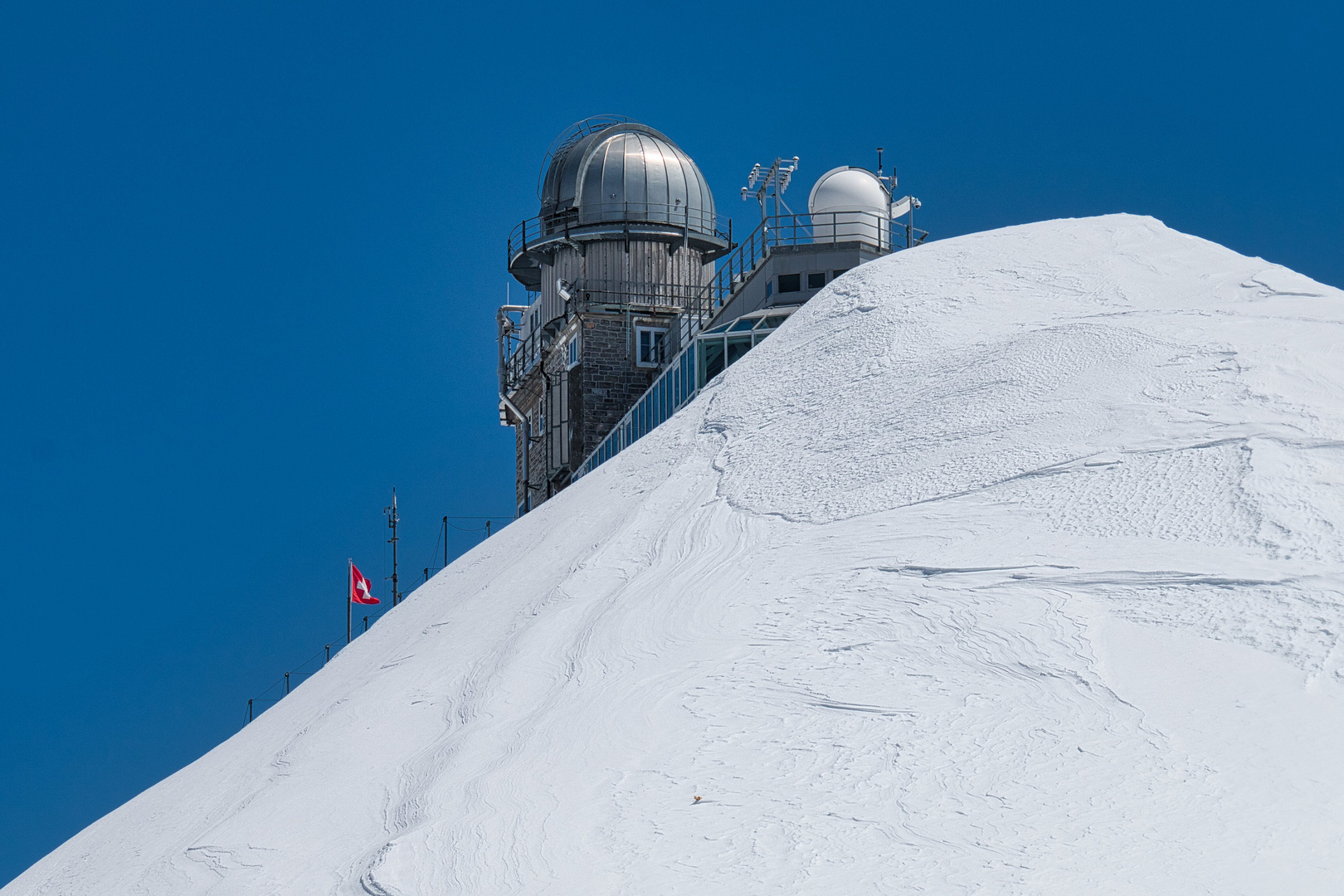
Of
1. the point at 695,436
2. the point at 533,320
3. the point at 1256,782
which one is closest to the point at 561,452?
the point at 533,320

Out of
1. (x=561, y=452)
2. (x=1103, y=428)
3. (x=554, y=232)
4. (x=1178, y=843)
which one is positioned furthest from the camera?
(x=554, y=232)

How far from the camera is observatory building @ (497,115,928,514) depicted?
127 feet

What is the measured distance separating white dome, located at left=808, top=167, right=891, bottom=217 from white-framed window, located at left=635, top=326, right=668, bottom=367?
20.7ft

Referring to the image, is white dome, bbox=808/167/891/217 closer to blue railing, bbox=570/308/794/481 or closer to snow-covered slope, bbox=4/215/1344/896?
blue railing, bbox=570/308/794/481


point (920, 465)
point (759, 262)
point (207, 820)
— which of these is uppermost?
point (759, 262)

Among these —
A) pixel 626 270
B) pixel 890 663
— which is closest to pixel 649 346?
pixel 626 270

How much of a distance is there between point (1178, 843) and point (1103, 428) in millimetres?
7267

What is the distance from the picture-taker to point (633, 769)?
39.3 feet

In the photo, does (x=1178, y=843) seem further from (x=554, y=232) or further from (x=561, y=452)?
(x=554, y=232)

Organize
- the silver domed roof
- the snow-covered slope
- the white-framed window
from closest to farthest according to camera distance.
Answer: the snow-covered slope < the white-framed window < the silver domed roof

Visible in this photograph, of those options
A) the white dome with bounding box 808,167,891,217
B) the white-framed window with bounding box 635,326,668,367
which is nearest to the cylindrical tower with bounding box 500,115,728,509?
the white-framed window with bounding box 635,326,668,367

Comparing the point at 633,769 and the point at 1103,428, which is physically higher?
the point at 1103,428

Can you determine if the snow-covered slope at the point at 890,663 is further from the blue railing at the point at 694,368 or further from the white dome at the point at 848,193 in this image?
the white dome at the point at 848,193

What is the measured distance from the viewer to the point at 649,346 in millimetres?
43594
